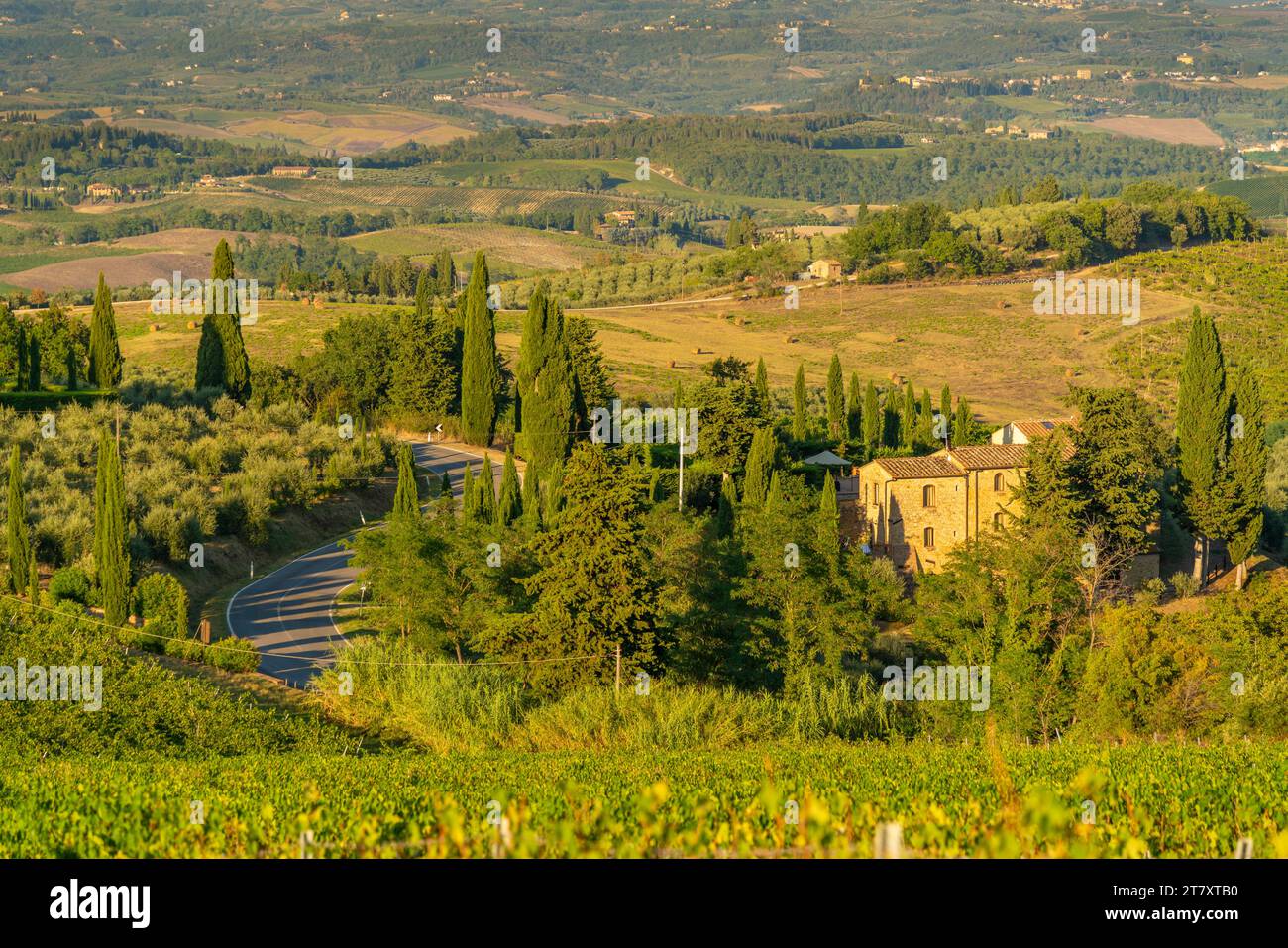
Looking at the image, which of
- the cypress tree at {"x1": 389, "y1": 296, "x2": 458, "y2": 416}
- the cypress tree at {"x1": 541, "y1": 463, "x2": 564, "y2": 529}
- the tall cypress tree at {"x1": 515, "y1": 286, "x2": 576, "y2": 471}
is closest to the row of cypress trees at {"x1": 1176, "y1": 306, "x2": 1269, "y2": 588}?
the cypress tree at {"x1": 541, "y1": 463, "x2": 564, "y2": 529}

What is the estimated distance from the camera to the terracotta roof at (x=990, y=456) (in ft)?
184

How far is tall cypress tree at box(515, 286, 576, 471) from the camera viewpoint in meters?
62.5

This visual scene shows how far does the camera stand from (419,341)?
237 ft

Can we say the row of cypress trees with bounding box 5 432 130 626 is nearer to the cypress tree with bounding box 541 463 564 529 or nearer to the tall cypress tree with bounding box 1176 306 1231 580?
the cypress tree with bounding box 541 463 564 529

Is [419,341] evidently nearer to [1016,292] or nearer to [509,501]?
[509,501]

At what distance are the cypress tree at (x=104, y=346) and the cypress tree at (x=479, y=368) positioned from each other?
1386 cm

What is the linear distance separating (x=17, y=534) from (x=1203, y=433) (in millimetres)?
38387

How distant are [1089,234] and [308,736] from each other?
4451 inches

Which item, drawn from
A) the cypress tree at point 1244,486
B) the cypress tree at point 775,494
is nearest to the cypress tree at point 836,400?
the cypress tree at point 1244,486

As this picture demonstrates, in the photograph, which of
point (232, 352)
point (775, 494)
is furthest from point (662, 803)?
point (232, 352)

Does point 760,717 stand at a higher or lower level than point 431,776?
lower

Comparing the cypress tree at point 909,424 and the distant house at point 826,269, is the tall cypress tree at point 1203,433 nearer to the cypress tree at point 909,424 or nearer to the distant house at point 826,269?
the cypress tree at point 909,424

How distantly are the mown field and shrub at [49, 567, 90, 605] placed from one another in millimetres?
13020
